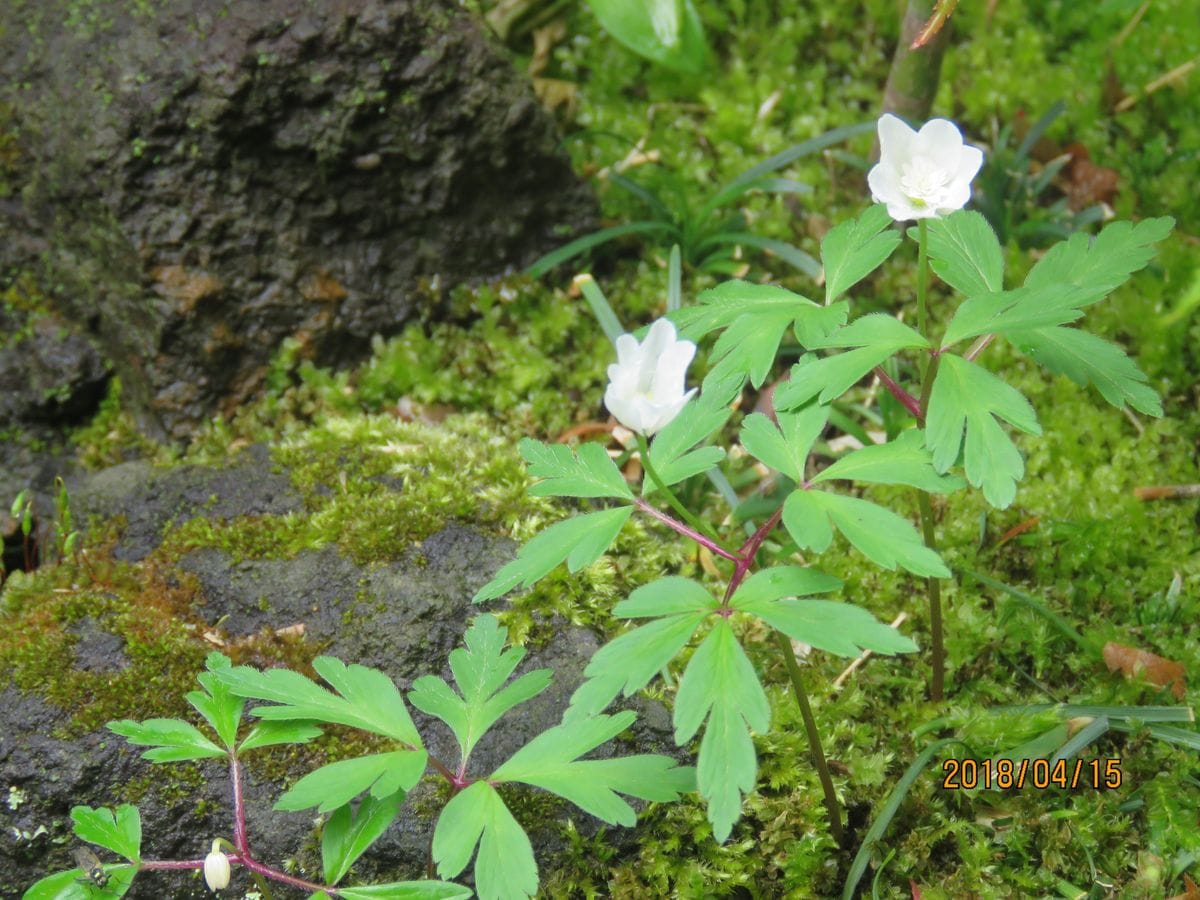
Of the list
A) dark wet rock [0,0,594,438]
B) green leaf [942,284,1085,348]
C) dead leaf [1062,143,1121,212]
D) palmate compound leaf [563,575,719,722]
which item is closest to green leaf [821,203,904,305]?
green leaf [942,284,1085,348]

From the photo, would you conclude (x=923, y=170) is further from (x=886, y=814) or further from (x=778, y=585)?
(x=886, y=814)

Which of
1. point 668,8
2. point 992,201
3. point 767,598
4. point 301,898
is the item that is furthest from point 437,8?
point 301,898

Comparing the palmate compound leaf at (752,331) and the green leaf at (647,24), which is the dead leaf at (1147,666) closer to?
the palmate compound leaf at (752,331)

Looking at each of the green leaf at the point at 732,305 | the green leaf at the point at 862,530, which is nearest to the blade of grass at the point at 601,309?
the green leaf at the point at 732,305

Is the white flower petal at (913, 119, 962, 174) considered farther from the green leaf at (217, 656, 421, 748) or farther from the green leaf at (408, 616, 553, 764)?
the green leaf at (217, 656, 421, 748)

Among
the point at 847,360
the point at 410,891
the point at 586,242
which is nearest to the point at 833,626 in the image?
the point at 847,360
